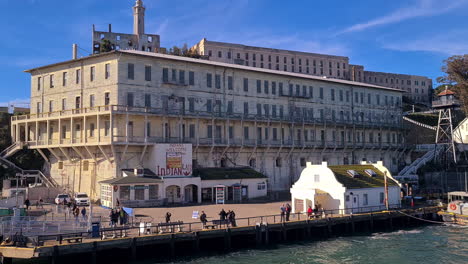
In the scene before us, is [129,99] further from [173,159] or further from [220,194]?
[220,194]

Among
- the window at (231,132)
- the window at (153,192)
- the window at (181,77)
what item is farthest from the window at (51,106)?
the window at (231,132)

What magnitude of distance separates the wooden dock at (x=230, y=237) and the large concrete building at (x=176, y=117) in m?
17.8

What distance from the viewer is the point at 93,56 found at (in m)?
48.2

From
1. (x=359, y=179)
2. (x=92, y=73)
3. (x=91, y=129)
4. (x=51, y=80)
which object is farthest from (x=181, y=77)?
(x=359, y=179)

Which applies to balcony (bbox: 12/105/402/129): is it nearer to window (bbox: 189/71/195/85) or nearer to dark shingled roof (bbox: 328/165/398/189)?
window (bbox: 189/71/195/85)

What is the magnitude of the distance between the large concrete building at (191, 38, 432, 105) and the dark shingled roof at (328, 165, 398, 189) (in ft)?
172

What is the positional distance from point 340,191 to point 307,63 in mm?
77674

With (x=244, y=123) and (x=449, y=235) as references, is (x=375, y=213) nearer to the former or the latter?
(x=449, y=235)

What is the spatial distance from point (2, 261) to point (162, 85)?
27.2 metres

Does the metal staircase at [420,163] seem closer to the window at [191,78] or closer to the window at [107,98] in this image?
the window at [191,78]

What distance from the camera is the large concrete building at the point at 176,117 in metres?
46.7

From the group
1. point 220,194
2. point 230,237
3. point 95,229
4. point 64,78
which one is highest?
point 64,78

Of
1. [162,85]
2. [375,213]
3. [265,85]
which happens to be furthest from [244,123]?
[375,213]

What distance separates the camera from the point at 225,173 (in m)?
50.0
